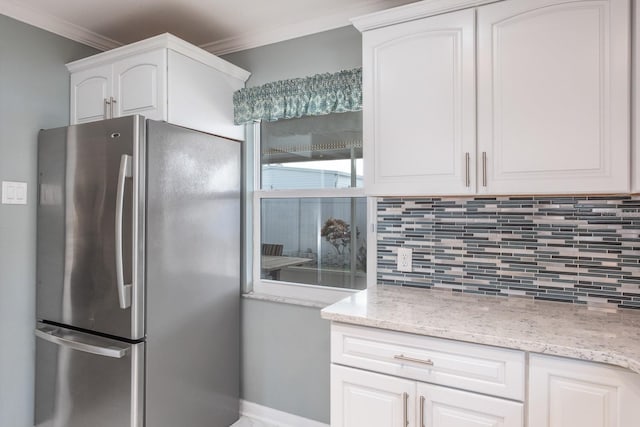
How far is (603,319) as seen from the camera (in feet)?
4.75

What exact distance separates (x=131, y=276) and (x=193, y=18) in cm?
149

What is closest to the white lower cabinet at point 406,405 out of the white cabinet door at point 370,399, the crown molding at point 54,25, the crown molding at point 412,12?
the white cabinet door at point 370,399

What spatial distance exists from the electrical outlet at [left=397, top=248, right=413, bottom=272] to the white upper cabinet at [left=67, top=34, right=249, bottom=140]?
1.26 meters

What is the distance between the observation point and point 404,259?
2023 mm

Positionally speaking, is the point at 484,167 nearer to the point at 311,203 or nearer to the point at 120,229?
the point at 311,203

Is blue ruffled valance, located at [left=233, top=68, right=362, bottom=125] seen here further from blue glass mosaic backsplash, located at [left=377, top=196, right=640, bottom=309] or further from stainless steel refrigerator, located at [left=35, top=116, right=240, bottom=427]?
blue glass mosaic backsplash, located at [left=377, top=196, right=640, bottom=309]

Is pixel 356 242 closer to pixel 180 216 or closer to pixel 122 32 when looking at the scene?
pixel 180 216

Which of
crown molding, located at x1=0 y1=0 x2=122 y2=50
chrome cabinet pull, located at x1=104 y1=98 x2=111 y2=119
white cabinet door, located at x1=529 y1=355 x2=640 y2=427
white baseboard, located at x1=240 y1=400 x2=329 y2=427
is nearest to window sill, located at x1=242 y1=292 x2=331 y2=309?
white baseboard, located at x1=240 y1=400 x2=329 y2=427

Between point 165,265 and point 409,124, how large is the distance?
1.35 metres

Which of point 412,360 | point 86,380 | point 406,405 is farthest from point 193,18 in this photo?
point 406,405

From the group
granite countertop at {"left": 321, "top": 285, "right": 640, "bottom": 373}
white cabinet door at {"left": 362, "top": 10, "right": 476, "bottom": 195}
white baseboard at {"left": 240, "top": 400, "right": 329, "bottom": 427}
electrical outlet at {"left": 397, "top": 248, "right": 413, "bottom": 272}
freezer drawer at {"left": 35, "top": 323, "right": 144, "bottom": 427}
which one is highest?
white cabinet door at {"left": 362, "top": 10, "right": 476, "bottom": 195}

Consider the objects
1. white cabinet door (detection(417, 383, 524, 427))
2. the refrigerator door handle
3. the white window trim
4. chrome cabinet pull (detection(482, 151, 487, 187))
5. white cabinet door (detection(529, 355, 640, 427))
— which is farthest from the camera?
the white window trim

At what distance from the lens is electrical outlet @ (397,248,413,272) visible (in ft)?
6.60

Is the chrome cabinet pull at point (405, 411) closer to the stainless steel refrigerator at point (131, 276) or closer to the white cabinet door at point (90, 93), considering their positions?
the stainless steel refrigerator at point (131, 276)
